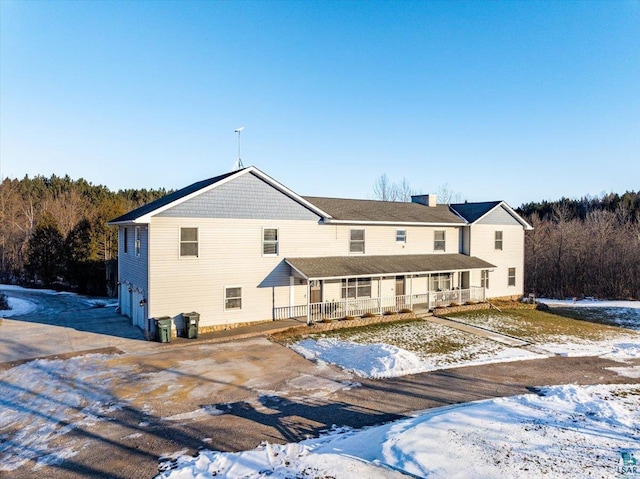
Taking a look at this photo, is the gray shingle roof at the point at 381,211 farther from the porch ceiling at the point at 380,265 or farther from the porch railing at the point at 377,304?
the porch railing at the point at 377,304

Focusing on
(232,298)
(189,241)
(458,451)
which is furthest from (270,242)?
(458,451)

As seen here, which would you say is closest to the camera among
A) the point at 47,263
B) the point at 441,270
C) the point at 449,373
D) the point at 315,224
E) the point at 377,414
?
the point at 377,414

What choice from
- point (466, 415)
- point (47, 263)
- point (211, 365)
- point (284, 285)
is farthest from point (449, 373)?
point (47, 263)

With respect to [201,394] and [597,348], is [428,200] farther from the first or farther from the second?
[201,394]

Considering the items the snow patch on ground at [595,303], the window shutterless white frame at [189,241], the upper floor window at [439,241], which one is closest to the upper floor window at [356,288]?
the upper floor window at [439,241]

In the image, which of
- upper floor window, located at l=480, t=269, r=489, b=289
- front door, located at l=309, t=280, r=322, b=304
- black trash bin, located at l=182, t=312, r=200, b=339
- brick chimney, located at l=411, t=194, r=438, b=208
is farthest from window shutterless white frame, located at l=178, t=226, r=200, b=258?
upper floor window, located at l=480, t=269, r=489, b=289

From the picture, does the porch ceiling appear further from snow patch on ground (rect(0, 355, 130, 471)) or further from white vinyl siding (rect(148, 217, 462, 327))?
snow patch on ground (rect(0, 355, 130, 471))

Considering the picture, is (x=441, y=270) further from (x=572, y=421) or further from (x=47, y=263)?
(x=47, y=263)
